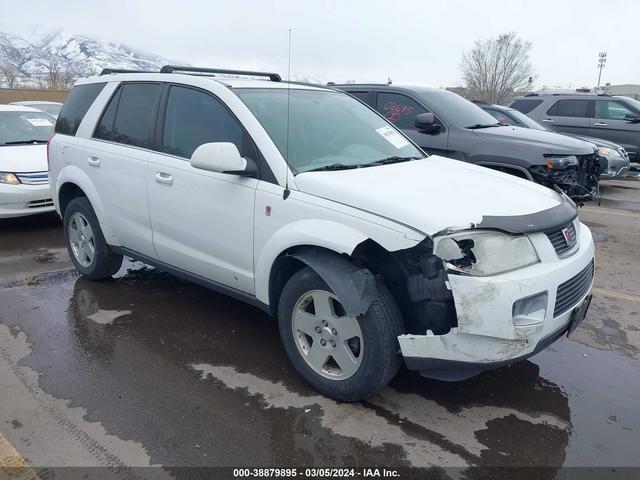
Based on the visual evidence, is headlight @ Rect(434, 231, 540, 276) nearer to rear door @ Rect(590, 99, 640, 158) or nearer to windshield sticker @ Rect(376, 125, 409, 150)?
windshield sticker @ Rect(376, 125, 409, 150)

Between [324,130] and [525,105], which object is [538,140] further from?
[525,105]

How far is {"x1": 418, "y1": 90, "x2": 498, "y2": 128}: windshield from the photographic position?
22.2 feet

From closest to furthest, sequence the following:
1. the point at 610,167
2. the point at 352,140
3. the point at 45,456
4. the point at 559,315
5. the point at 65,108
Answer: the point at 45,456 < the point at 559,315 < the point at 352,140 < the point at 65,108 < the point at 610,167

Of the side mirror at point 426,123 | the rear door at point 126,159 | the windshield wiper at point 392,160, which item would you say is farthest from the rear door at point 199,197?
the side mirror at point 426,123

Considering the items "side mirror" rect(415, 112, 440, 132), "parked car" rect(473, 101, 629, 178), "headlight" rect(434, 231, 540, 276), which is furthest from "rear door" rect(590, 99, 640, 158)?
"headlight" rect(434, 231, 540, 276)

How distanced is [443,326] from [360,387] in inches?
24.2

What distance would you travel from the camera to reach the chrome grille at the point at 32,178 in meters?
6.68

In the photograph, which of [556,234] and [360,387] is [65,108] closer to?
→ [360,387]

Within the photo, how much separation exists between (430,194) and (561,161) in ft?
13.2

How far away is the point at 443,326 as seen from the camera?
2637 mm

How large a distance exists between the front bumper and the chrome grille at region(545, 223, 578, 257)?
20.6ft

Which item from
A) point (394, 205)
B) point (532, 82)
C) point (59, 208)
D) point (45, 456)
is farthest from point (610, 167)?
point (532, 82)

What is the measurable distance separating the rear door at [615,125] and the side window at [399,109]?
6.96 meters

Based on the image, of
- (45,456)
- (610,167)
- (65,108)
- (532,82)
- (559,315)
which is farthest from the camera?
(532,82)
